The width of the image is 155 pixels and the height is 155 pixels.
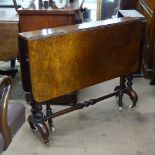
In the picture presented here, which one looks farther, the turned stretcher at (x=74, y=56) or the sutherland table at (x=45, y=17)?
the sutherland table at (x=45, y=17)

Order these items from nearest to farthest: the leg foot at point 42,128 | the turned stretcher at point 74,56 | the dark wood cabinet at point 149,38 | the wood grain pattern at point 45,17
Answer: the turned stretcher at point 74,56 → the leg foot at point 42,128 → the wood grain pattern at point 45,17 → the dark wood cabinet at point 149,38

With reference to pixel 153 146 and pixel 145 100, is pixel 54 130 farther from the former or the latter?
pixel 145 100

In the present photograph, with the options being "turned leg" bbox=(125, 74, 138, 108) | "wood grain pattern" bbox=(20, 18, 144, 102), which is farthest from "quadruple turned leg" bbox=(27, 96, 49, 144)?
"turned leg" bbox=(125, 74, 138, 108)

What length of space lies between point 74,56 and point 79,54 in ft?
0.16

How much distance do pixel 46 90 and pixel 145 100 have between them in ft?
4.32

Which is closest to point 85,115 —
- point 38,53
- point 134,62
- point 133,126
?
point 133,126

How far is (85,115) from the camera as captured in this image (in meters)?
2.85

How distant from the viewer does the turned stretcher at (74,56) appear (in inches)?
84.6

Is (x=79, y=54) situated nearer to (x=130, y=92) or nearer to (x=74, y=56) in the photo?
(x=74, y=56)

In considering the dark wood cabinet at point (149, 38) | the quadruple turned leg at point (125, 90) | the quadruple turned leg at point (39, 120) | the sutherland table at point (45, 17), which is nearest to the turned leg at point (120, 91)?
the quadruple turned leg at point (125, 90)

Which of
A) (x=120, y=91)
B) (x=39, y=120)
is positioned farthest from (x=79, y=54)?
(x=120, y=91)

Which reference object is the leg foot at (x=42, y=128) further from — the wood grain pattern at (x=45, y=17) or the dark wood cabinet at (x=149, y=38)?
the dark wood cabinet at (x=149, y=38)

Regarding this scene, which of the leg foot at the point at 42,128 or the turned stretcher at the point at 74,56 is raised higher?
the turned stretcher at the point at 74,56

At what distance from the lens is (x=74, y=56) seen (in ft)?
7.56
